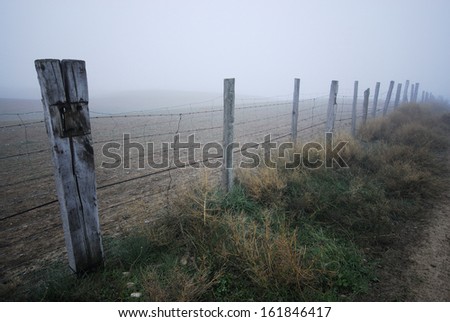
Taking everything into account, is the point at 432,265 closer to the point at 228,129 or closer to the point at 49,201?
the point at 228,129

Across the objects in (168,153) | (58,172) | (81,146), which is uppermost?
(81,146)

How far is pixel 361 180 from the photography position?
17.8ft

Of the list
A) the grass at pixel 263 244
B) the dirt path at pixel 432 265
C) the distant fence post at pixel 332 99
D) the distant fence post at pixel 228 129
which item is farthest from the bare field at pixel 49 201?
the distant fence post at pixel 332 99

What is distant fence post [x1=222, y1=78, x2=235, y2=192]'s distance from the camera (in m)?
4.53

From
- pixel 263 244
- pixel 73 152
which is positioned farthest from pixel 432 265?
pixel 73 152

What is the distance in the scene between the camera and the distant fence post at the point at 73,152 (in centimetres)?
236

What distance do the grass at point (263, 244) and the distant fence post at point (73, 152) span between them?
0.32 meters

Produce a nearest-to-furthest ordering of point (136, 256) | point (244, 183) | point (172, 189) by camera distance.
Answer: point (136, 256) < point (244, 183) < point (172, 189)

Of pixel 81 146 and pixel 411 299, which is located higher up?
pixel 81 146

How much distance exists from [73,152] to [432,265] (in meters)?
4.31

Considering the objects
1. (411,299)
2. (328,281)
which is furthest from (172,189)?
(411,299)

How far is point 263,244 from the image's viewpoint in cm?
316

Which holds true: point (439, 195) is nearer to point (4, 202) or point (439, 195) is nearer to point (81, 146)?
point (81, 146)

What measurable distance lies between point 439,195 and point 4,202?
8.84 meters
